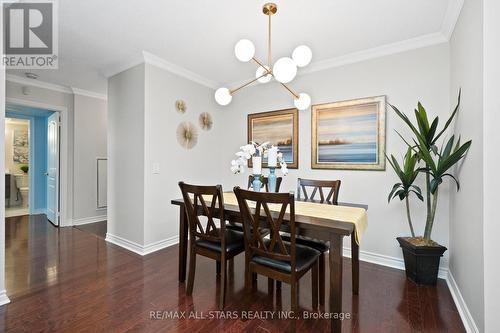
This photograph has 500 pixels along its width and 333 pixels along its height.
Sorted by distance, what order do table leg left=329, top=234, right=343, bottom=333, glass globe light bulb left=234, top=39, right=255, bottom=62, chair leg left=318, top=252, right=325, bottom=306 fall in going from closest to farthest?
table leg left=329, top=234, right=343, bottom=333, glass globe light bulb left=234, top=39, right=255, bottom=62, chair leg left=318, top=252, right=325, bottom=306

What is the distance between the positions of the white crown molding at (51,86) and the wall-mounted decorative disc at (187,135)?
2284mm

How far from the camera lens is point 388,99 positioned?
8.86 ft

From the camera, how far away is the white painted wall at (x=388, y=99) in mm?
2445

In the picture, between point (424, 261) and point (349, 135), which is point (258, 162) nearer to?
point (349, 135)

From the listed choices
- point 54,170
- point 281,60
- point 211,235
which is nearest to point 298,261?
point 211,235

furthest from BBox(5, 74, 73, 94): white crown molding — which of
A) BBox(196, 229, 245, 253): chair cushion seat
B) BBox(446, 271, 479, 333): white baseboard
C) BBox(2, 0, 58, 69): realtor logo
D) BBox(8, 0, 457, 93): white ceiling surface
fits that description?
BBox(446, 271, 479, 333): white baseboard

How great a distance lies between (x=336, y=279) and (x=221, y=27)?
2.43m

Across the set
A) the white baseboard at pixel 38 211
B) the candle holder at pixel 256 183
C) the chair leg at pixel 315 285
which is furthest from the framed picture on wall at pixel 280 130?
the white baseboard at pixel 38 211

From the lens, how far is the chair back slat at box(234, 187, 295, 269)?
59.6 inches

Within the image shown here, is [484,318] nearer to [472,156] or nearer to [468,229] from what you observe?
[468,229]

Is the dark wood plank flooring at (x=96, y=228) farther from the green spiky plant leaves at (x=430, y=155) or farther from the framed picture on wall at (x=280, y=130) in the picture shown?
the green spiky plant leaves at (x=430, y=155)

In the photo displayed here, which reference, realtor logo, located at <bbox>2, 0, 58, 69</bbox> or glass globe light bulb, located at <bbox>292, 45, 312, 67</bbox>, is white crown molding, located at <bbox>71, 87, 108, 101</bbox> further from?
glass globe light bulb, located at <bbox>292, 45, 312, 67</bbox>

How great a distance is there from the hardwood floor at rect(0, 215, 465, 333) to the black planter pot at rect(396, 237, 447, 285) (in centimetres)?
9

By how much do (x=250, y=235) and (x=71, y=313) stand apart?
4.89 feet
